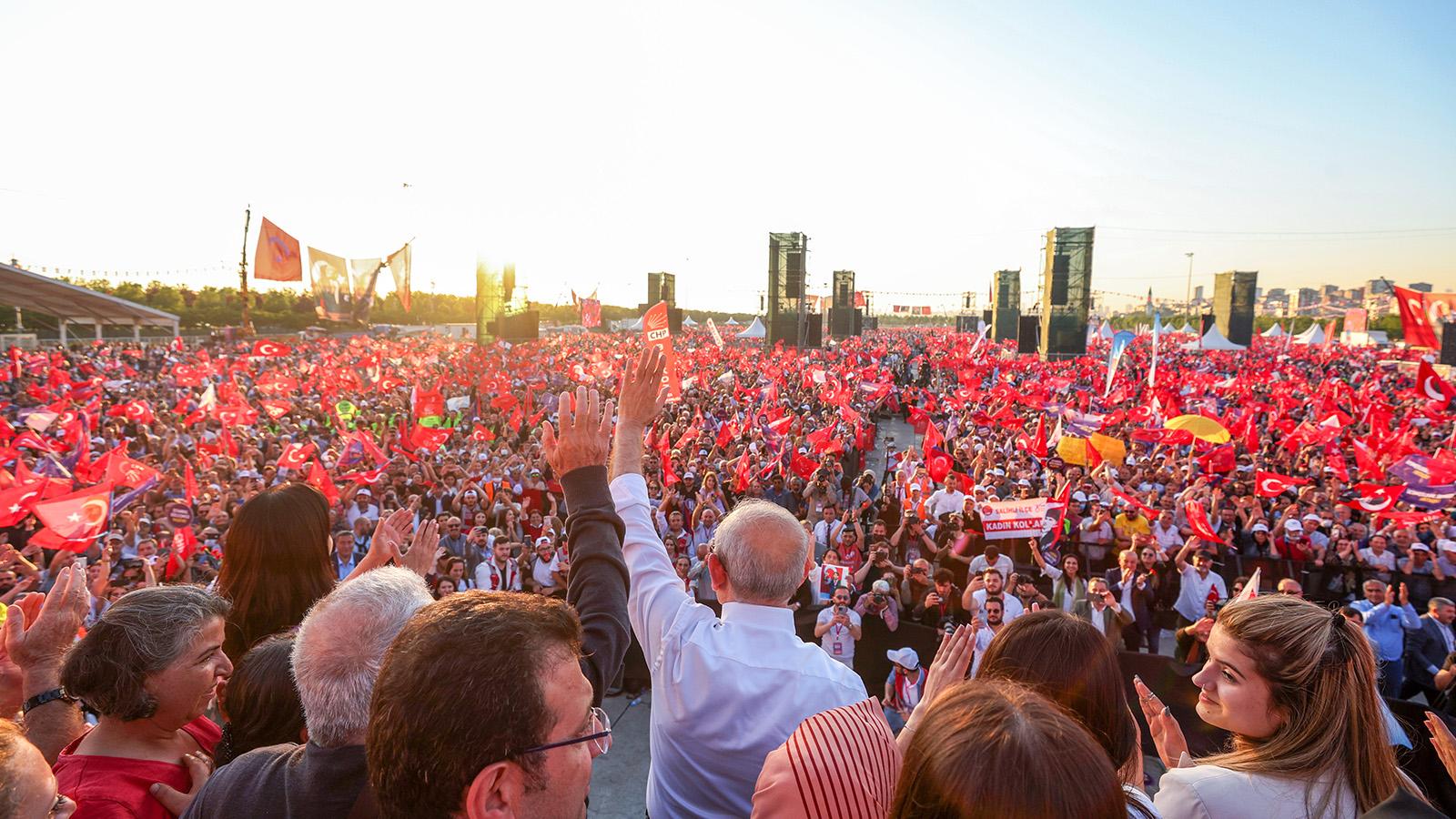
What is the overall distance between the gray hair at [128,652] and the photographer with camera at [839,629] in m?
4.91

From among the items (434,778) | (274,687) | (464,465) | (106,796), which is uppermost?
(434,778)

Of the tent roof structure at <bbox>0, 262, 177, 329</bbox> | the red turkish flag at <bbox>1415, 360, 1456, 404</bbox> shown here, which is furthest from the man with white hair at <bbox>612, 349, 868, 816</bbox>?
the tent roof structure at <bbox>0, 262, 177, 329</bbox>

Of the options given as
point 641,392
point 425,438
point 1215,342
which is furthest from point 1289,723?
point 1215,342

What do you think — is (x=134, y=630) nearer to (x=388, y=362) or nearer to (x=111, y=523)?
(x=111, y=523)

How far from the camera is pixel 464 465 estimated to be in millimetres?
13547

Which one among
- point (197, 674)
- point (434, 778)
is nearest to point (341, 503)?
point (197, 674)

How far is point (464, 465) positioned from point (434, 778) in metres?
13.2

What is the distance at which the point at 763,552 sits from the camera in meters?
2.11

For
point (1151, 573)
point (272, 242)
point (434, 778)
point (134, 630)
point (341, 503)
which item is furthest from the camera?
point (272, 242)

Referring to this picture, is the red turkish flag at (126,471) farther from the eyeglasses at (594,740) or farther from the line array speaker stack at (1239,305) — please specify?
the line array speaker stack at (1239,305)

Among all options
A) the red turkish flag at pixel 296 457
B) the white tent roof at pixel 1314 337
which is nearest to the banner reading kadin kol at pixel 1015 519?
the red turkish flag at pixel 296 457

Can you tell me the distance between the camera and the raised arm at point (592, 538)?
1.82 m

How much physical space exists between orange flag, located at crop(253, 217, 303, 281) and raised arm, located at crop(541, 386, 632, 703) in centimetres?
1810

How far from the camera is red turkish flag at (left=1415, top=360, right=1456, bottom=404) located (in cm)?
1501
